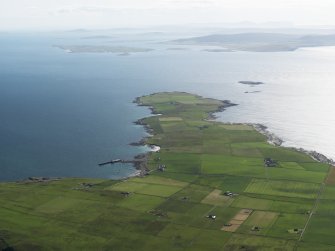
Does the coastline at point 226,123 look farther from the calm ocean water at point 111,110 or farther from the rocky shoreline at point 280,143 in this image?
the calm ocean water at point 111,110

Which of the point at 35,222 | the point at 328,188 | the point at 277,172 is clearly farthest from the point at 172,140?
the point at 35,222

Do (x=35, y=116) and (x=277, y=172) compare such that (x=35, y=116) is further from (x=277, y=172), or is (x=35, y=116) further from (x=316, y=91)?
(x=316, y=91)

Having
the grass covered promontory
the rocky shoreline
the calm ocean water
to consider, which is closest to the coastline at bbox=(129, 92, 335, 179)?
the rocky shoreline

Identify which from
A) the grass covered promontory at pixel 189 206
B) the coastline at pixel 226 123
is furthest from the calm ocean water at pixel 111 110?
the grass covered promontory at pixel 189 206

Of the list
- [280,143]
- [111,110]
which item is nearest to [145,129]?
[111,110]

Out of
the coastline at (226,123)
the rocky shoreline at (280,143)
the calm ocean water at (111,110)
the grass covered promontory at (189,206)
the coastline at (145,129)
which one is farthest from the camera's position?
the calm ocean water at (111,110)

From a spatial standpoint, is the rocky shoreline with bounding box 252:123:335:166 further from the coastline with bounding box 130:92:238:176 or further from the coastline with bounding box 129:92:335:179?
the coastline with bounding box 130:92:238:176
